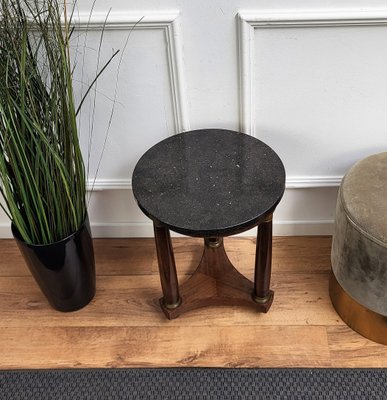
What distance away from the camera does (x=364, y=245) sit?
1137 millimetres

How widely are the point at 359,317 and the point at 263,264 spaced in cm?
28

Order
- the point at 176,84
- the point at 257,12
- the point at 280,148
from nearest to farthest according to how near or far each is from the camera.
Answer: the point at 257,12, the point at 176,84, the point at 280,148

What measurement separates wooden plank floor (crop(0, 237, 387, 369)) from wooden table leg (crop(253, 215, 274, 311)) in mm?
56

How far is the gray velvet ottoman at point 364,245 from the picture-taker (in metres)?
1.13

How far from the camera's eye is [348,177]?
4.05 ft

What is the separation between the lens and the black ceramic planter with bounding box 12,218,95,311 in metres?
1.29

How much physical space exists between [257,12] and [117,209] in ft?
2.30

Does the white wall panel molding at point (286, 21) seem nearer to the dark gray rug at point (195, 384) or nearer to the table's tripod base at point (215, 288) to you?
the table's tripod base at point (215, 288)

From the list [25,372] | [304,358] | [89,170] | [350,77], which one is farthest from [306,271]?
[25,372]

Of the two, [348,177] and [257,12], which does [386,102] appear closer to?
[348,177]

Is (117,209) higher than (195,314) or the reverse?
higher

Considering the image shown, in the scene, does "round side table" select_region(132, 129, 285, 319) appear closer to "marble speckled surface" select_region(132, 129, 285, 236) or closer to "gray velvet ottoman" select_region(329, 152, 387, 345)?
"marble speckled surface" select_region(132, 129, 285, 236)

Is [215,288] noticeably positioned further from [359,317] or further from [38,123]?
[38,123]

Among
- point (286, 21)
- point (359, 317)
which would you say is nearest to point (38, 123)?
point (286, 21)
